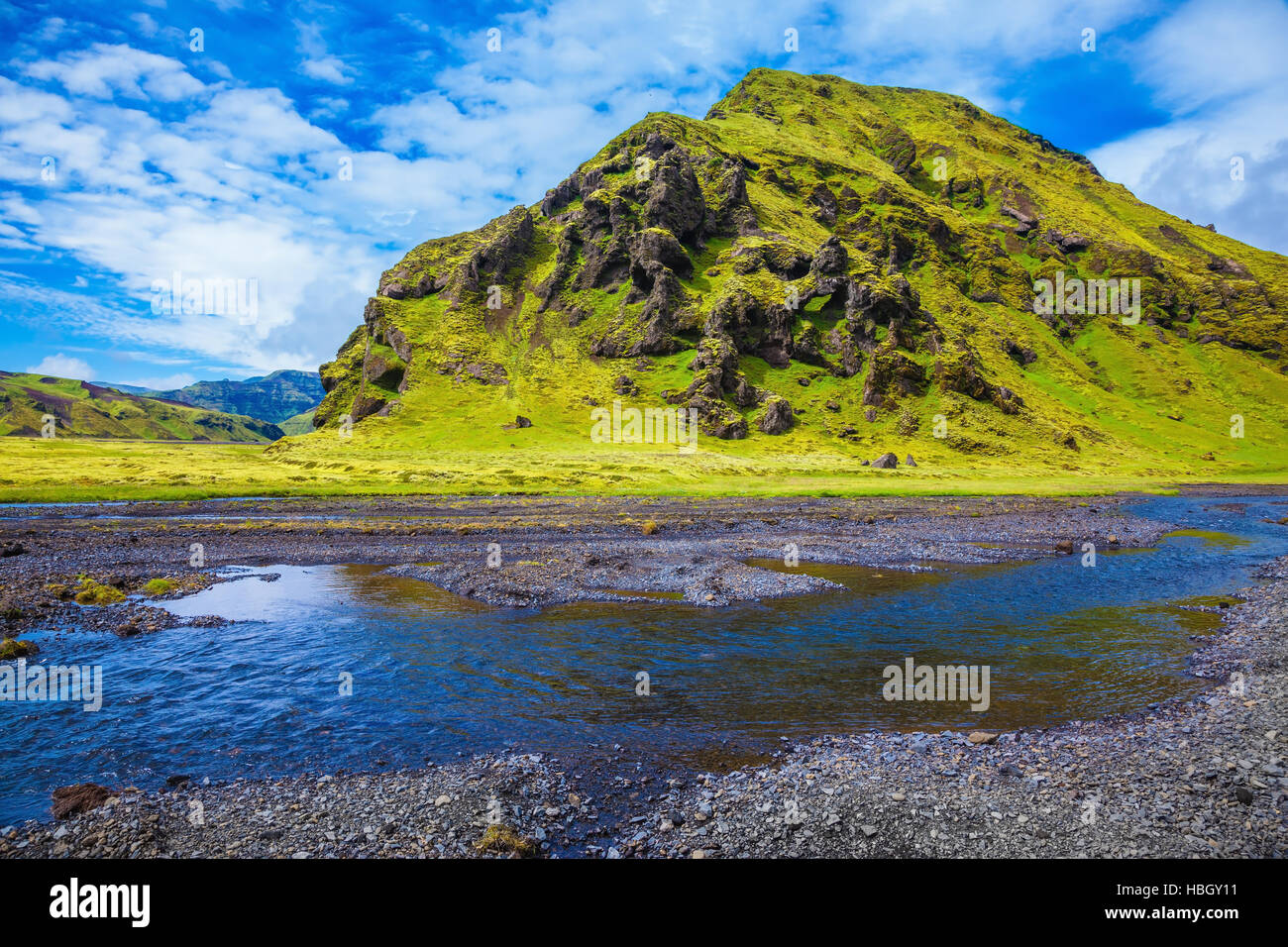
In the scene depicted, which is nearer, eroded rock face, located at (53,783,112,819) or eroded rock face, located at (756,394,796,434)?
eroded rock face, located at (53,783,112,819)

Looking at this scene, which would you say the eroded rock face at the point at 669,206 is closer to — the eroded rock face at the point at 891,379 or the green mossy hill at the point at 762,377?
the green mossy hill at the point at 762,377

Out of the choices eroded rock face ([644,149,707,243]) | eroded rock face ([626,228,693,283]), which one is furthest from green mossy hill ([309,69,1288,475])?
eroded rock face ([644,149,707,243])

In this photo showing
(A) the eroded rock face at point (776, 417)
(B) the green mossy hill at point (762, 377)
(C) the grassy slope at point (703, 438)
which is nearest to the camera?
(C) the grassy slope at point (703, 438)

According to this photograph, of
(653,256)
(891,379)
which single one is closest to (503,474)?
(891,379)

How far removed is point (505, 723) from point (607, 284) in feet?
634

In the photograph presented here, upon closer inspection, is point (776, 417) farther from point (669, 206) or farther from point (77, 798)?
point (77, 798)

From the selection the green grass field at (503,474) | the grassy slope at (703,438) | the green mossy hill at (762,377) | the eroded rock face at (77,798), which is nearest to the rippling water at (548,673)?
the eroded rock face at (77,798)

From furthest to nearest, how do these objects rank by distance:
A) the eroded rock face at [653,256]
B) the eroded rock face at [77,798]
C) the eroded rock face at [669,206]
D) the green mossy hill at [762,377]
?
the eroded rock face at [669,206] < the eroded rock face at [653,256] < the green mossy hill at [762,377] < the eroded rock face at [77,798]

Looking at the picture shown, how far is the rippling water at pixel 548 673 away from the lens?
1631 centimetres

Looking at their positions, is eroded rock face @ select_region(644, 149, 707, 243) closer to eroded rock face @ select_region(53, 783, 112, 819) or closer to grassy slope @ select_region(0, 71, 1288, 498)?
grassy slope @ select_region(0, 71, 1288, 498)

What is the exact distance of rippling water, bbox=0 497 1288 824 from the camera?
16.3 meters

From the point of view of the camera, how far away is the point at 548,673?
21.8 metres

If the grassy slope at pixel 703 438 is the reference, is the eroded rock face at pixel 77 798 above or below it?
below
